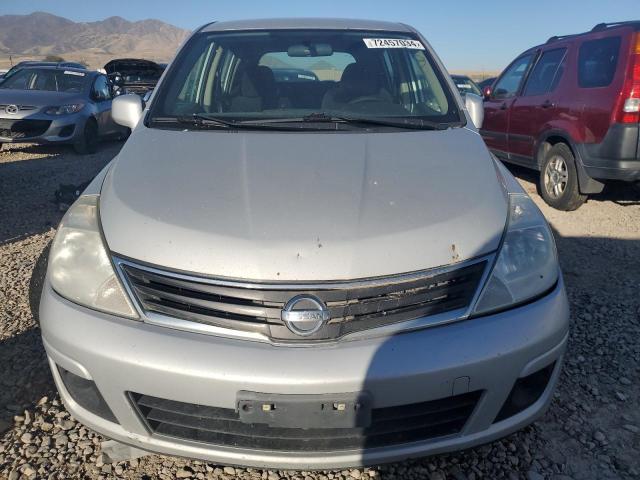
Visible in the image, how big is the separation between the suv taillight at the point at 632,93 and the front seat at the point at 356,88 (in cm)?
290

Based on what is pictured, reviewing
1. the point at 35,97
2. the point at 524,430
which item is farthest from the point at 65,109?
the point at 524,430

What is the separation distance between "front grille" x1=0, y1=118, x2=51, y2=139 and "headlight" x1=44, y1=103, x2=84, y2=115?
0.19 metres

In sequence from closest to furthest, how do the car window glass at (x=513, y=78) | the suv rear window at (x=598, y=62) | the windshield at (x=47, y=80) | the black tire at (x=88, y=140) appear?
1. the suv rear window at (x=598, y=62)
2. the car window glass at (x=513, y=78)
3. the black tire at (x=88, y=140)
4. the windshield at (x=47, y=80)

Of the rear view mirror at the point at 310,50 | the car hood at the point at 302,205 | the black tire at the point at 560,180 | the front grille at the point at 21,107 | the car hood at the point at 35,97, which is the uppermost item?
the rear view mirror at the point at 310,50

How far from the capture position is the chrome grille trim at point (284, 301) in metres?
1.59

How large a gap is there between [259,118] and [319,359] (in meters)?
1.42

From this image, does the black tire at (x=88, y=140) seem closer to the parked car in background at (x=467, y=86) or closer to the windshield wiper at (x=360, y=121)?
the windshield wiper at (x=360, y=121)

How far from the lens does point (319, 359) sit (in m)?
1.53

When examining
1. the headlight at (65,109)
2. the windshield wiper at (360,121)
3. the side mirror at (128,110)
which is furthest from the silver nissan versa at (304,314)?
the headlight at (65,109)

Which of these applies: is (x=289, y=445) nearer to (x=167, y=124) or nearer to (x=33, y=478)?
(x=33, y=478)

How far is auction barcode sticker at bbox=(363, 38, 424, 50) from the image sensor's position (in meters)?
3.01

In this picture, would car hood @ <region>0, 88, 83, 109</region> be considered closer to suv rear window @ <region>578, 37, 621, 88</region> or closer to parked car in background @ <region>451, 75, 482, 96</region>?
suv rear window @ <region>578, 37, 621, 88</region>

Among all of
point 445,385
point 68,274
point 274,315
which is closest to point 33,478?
point 68,274

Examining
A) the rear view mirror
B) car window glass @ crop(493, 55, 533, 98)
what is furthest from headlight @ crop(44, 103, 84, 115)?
the rear view mirror
